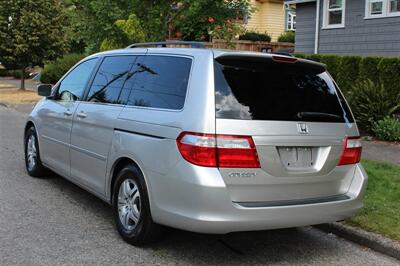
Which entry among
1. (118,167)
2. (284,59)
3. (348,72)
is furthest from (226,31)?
(284,59)

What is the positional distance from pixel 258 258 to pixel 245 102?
141 centimetres

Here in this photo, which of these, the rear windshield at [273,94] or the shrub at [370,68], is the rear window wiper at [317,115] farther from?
the shrub at [370,68]

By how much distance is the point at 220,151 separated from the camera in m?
4.25

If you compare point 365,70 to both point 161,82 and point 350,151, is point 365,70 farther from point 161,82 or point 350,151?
point 161,82

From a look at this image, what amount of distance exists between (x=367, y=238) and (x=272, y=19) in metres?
35.1

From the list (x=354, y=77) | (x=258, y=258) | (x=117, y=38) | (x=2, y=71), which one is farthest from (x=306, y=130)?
(x=2, y=71)

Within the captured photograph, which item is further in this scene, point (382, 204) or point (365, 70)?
point (365, 70)

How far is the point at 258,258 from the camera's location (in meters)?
4.86

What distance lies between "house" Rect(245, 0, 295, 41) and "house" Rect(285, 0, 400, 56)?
17743 mm

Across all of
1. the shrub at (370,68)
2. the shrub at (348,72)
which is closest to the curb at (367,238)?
the shrub at (370,68)

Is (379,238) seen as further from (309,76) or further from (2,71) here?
(2,71)

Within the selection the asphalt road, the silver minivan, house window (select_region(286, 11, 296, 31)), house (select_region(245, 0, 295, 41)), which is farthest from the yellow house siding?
the silver minivan

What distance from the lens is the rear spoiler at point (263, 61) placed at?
180 inches

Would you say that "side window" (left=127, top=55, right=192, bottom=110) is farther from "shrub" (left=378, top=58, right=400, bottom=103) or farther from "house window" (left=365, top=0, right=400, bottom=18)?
"house window" (left=365, top=0, right=400, bottom=18)
